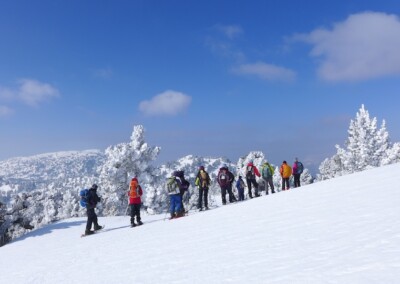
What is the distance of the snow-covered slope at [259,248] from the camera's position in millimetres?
6168

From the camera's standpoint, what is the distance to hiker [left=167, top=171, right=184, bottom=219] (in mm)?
17078

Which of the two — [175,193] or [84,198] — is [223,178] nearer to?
[175,193]

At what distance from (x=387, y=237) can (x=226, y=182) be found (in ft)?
41.5

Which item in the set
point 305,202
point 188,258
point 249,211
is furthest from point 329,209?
point 188,258

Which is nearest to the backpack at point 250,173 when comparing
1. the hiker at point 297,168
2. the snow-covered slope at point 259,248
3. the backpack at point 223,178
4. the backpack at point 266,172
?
the backpack at point 266,172

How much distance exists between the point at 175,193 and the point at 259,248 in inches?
358

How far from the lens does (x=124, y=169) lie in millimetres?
40375

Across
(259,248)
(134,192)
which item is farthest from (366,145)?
(259,248)

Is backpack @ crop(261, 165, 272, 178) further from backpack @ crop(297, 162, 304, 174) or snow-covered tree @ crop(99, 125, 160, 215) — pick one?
snow-covered tree @ crop(99, 125, 160, 215)

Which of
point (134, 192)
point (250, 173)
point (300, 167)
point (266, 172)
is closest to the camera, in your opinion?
point (134, 192)

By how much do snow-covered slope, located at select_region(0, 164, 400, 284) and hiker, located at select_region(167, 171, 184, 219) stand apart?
6.48 ft

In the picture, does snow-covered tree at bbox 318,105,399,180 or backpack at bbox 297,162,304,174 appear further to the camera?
snow-covered tree at bbox 318,105,399,180

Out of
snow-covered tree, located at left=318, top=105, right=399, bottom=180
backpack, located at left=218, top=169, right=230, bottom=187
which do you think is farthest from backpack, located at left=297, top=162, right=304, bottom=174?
snow-covered tree, located at left=318, top=105, right=399, bottom=180

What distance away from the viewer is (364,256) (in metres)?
6.16
